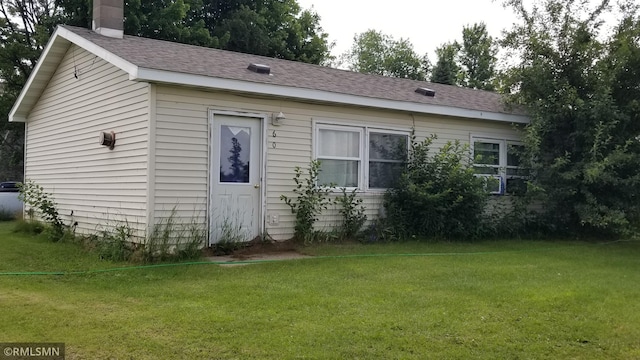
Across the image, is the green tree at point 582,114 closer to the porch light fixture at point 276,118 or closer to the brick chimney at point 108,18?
the porch light fixture at point 276,118

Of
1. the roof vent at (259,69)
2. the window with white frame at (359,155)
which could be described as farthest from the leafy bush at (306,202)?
Answer: the roof vent at (259,69)

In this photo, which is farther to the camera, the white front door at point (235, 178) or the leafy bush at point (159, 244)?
the white front door at point (235, 178)

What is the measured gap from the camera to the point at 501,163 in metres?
12.1

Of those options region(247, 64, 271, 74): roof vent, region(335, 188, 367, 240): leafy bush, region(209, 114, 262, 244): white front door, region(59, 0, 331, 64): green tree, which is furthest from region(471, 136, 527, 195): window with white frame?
region(59, 0, 331, 64): green tree

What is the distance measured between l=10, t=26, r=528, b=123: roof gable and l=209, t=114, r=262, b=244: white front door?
653 millimetres

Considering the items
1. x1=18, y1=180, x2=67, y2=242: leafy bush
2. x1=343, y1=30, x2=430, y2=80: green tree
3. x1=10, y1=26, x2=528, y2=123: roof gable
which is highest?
x1=343, y1=30, x2=430, y2=80: green tree

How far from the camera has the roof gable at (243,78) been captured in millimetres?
8102

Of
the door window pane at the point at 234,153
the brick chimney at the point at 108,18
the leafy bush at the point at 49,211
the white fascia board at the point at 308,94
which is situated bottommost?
the leafy bush at the point at 49,211

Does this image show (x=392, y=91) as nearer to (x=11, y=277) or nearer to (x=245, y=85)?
(x=245, y=85)

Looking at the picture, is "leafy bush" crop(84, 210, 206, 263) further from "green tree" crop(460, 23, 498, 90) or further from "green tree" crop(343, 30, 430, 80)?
"green tree" crop(343, 30, 430, 80)

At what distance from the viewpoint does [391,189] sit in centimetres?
1041

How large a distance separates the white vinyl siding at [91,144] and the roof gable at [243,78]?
37 centimetres

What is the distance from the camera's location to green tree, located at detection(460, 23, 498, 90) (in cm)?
3703

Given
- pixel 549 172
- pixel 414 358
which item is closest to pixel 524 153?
pixel 549 172
